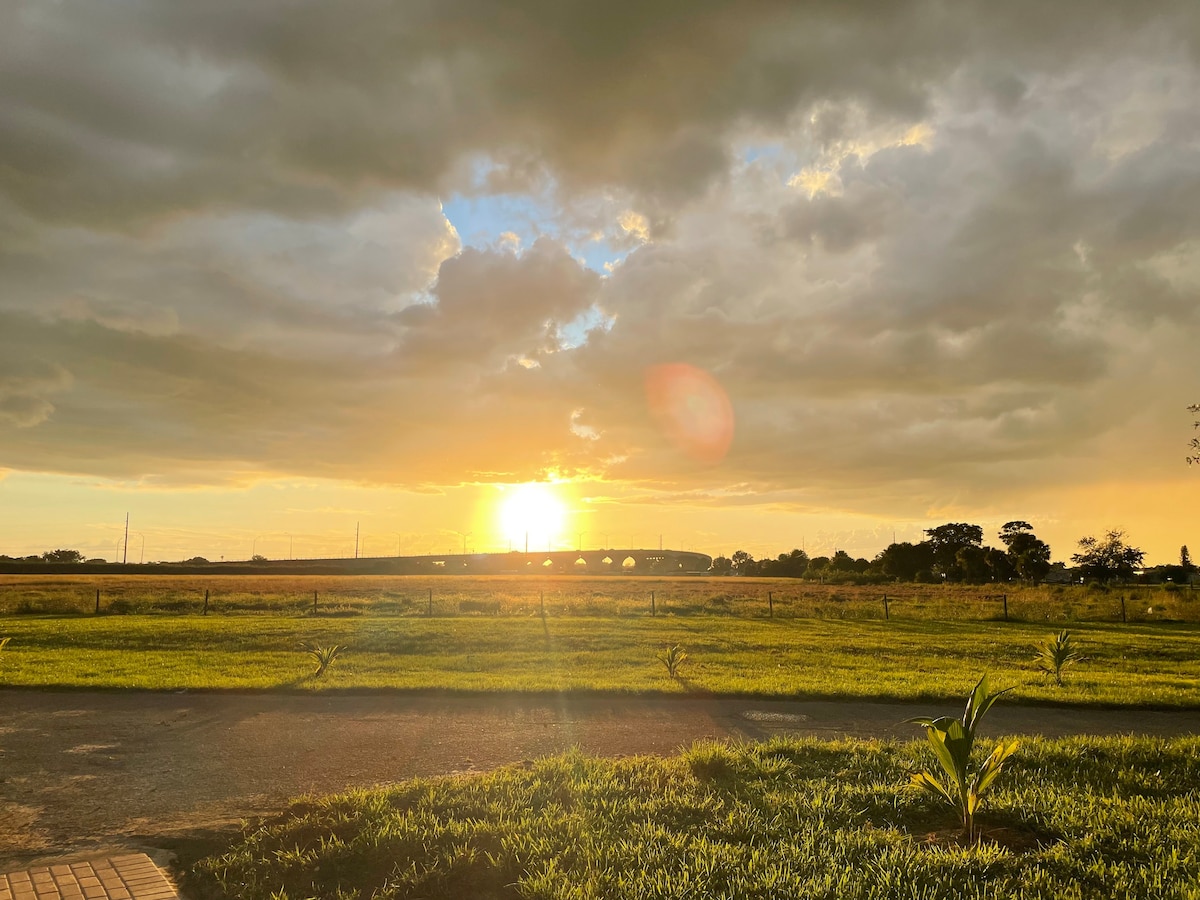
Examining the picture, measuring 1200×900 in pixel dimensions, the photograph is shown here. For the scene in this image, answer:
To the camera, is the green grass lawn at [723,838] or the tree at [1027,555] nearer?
the green grass lawn at [723,838]

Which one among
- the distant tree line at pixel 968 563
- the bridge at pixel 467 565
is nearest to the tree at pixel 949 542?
the distant tree line at pixel 968 563

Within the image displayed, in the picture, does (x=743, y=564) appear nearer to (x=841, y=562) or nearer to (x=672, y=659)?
(x=841, y=562)

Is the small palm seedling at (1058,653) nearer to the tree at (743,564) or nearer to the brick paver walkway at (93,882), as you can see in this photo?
the brick paver walkway at (93,882)

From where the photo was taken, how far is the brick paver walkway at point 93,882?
5.02 meters

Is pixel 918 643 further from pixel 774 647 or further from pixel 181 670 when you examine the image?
pixel 181 670

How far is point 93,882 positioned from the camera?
5.24 meters

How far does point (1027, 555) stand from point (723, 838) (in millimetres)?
113703

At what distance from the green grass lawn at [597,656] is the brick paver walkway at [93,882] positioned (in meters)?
8.02

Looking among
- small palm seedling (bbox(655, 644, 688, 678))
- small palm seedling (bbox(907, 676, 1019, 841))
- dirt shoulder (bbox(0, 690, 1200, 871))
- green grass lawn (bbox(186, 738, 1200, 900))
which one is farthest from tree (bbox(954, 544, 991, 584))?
small palm seedling (bbox(907, 676, 1019, 841))

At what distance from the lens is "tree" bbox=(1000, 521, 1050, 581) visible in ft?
335

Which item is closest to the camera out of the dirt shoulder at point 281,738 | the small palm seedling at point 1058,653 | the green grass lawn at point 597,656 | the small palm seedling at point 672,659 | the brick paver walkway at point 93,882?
the brick paver walkway at point 93,882

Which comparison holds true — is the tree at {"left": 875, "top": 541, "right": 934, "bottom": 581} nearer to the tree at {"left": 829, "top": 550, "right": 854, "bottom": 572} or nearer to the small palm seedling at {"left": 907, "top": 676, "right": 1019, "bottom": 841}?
the tree at {"left": 829, "top": 550, "right": 854, "bottom": 572}

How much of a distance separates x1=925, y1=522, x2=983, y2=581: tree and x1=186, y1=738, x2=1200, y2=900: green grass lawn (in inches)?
4952

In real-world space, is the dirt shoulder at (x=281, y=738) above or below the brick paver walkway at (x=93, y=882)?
below
